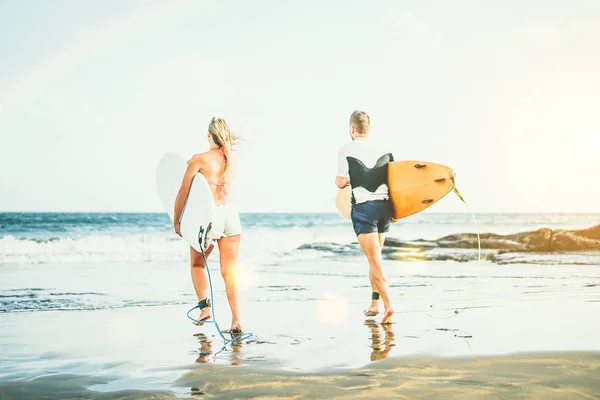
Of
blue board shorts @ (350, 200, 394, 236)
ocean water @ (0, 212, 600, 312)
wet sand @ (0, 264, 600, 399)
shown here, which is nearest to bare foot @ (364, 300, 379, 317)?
wet sand @ (0, 264, 600, 399)

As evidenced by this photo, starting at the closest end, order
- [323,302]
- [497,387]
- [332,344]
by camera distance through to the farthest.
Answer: [497,387]
[332,344]
[323,302]

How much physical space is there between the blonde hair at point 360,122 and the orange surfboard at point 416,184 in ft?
1.42

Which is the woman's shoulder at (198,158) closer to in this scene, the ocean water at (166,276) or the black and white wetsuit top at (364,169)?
the black and white wetsuit top at (364,169)

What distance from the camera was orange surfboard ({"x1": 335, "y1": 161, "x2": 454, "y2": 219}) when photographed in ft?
21.1

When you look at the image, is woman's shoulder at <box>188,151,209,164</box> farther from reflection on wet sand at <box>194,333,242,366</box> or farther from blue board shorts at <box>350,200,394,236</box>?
blue board shorts at <box>350,200,394,236</box>

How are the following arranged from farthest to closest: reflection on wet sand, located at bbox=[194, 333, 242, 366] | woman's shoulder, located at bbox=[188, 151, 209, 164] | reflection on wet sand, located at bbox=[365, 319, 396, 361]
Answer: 1. woman's shoulder, located at bbox=[188, 151, 209, 164]
2. reflection on wet sand, located at bbox=[365, 319, 396, 361]
3. reflection on wet sand, located at bbox=[194, 333, 242, 366]

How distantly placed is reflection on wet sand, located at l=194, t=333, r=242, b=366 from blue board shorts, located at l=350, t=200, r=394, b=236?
1.79m

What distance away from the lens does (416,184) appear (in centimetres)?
659

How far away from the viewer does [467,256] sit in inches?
660

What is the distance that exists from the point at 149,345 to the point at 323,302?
3129mm

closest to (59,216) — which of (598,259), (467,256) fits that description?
(467,256)

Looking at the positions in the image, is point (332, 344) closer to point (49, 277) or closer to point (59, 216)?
point (49, 277)

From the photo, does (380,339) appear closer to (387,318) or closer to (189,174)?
(387,318)

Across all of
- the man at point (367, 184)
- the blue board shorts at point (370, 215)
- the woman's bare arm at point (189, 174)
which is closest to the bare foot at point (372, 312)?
the man at point (367, 184)
